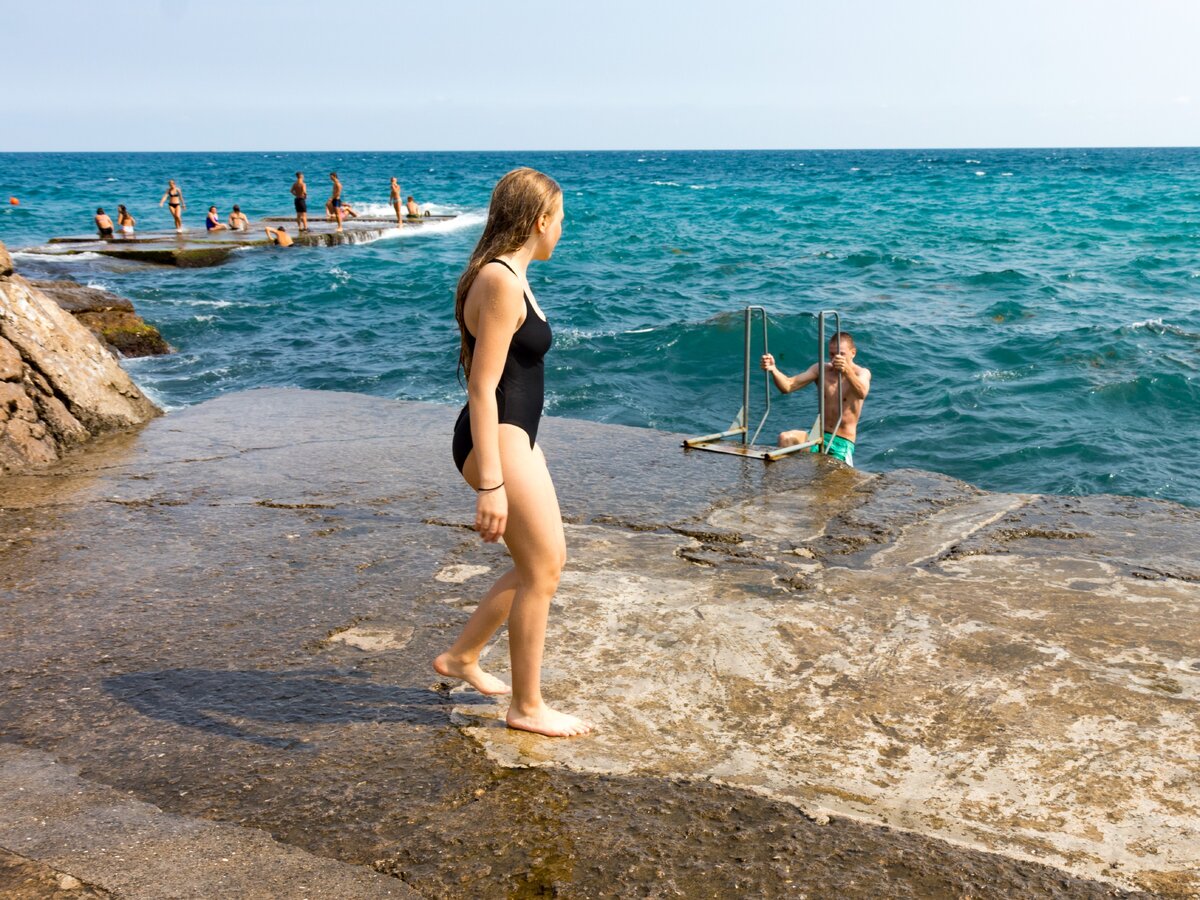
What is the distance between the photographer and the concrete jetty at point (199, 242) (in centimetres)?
2550

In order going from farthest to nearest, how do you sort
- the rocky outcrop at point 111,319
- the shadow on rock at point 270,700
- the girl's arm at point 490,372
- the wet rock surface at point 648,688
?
the rocky outcrop at point 111,319
the shadow on rock at point 270,700
the girl's arm at point 490,372
the wet rock surface at point 648,688

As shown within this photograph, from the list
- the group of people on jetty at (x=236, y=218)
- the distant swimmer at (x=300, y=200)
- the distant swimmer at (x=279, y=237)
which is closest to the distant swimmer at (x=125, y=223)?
the group of people on jetty at (x=236, y=218)

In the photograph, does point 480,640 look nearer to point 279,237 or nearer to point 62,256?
point 62,256

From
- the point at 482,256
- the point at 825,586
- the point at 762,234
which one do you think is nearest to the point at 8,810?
the point at 482,256

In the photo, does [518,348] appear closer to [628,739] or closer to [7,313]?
[628,739]

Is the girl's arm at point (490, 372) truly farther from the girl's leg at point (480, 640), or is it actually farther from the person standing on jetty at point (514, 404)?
the girl's leg at point (480, 640)

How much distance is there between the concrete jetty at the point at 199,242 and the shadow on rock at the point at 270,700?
78.6 feet

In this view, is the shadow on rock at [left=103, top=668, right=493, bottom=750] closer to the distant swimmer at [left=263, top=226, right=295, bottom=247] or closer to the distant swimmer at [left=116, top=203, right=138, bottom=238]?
the distant swimmer at [left=263, top=226, right=295, bottom=247]

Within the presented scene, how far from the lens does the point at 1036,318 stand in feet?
61.2

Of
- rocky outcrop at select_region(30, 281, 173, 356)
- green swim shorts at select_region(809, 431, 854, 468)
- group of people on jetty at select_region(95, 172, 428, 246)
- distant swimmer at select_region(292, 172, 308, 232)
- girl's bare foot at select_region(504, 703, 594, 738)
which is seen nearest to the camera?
girl's bare foot at select_region(504, 703, 594, 738)

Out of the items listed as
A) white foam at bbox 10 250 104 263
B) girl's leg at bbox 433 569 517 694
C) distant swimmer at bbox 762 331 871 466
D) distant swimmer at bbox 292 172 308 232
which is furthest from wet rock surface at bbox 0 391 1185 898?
distant swimmer at bbox 292 172 308 232

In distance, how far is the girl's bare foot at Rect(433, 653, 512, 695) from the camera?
3508mm

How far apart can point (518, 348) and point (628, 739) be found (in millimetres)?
1262

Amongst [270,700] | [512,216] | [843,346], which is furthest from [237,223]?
[512,216]
